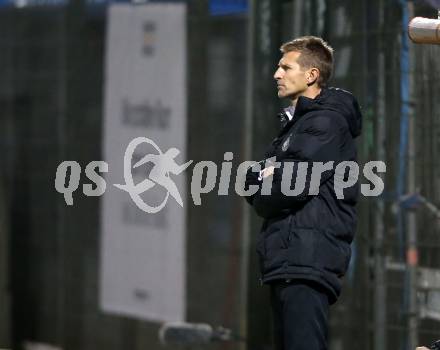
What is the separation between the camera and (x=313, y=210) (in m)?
4.53

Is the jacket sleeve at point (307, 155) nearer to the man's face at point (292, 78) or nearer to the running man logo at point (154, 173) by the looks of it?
the man's face at point (292, 78)

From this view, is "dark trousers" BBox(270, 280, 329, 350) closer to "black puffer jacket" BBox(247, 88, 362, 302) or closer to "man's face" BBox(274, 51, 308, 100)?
"black puffer jacket" BBox(247, 88, 362, 302)

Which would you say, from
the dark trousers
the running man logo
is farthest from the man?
the running man logo

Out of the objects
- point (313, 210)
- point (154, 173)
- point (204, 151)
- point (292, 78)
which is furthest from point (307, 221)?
point (154, 173)

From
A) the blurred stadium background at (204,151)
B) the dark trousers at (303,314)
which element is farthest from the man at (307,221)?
the blurred stadium background at (204,151)

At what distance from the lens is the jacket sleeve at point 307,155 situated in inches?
176

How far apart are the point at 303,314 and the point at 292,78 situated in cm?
86

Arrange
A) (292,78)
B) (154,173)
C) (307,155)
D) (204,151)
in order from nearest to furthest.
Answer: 1. (307,155)
2. (292,78)
3. (204,151)
4. (154,173)

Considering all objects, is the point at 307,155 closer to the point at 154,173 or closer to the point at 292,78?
the point at 292,78

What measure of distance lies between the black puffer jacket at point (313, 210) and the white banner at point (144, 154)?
2.56m

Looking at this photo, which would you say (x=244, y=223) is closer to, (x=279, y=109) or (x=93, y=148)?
(x=279, y=109)

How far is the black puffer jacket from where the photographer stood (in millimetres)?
4480

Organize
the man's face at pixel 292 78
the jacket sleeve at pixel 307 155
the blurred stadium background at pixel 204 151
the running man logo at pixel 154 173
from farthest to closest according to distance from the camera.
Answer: the running man logo at pixel 154 173 → the blurred stadium background at pixel 204 151 → the man's face at pixel 292 78 → the jacket sleeve at pixel 307 155

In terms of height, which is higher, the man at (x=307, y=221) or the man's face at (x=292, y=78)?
the man's face at (x=292, y=78)
